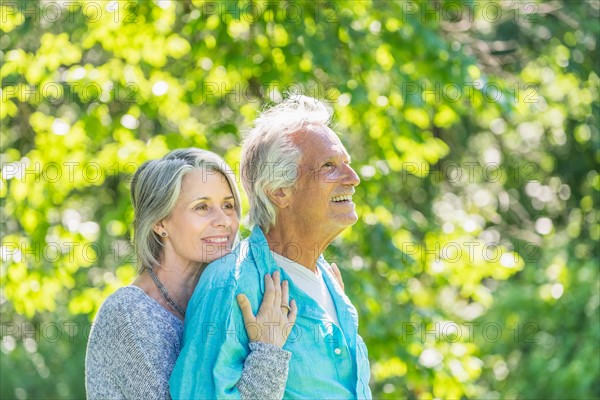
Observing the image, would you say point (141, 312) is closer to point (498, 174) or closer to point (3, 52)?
point (3, 52)

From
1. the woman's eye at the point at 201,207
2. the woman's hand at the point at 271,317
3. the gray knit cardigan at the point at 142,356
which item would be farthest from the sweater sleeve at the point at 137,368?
the woman's eye at the point at 201,207

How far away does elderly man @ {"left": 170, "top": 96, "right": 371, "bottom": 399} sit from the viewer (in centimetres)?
236

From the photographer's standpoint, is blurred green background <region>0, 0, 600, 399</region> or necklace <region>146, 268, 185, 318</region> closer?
necklace <region>146, 268, 185, 318</region>

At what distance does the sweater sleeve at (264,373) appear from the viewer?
2307 millimetres

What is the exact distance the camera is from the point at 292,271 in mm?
2629

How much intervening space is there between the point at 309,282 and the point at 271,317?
0.29m

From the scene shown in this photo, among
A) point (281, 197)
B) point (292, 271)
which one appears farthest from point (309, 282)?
point (281, 197)

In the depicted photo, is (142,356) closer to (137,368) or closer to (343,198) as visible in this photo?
(137,368)

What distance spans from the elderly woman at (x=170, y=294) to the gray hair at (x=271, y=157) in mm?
77

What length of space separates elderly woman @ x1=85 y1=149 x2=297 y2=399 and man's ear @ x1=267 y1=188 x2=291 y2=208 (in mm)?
147

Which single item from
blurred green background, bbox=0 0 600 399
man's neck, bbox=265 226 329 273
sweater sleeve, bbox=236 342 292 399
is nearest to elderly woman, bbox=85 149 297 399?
sweater sleeve, bbox=236 342 292 399

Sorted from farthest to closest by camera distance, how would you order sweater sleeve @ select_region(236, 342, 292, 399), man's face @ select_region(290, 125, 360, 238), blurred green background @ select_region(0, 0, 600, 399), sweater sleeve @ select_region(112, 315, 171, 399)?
1. blurred green background @ select_region(0, 0, 600, 399)
2. man's face @ select_region(290, 125, 360, 238)
3. sweater sleeve @ select_region(112, 315, 171, 399)
4. sweater sleeve @ select_region(236, 342, 292, 399)

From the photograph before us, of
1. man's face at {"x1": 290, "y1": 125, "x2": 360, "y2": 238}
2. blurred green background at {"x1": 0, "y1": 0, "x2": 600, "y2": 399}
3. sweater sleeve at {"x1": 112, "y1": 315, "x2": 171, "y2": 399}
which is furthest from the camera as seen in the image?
blurred green background at {"x1": 0, "y1": 0, "x2": 600, "y2": 399}

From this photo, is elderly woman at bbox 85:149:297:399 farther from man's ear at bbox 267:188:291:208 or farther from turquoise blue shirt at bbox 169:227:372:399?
man's ear at bbox 267:188:291:208
